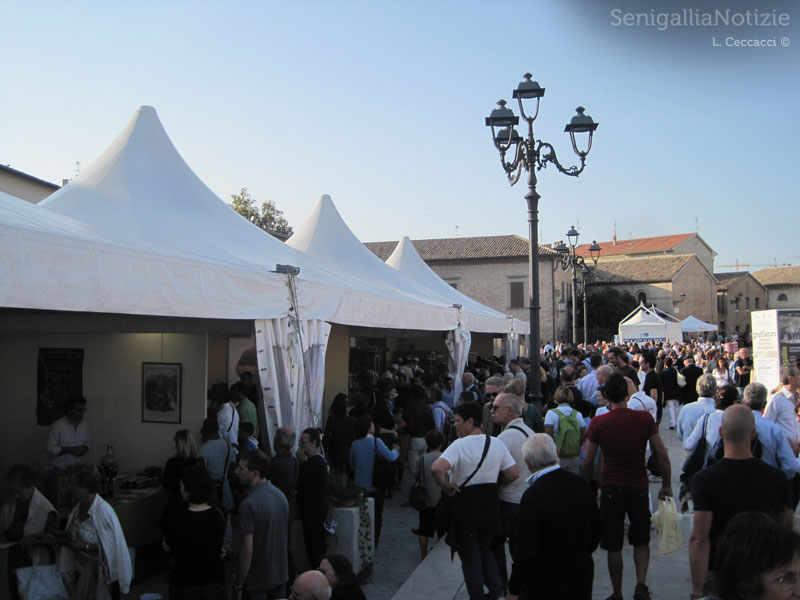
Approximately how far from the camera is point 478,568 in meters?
4.33

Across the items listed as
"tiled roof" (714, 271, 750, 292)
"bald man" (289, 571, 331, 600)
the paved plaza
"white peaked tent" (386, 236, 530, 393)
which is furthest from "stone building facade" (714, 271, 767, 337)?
"bald man" (289, 571, 331, 600)

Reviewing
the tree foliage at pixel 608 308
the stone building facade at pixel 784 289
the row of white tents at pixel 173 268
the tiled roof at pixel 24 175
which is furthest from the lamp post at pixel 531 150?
the stone building facade at pixel 784 289

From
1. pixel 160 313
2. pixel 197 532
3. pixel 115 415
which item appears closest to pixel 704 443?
pixel 197 532

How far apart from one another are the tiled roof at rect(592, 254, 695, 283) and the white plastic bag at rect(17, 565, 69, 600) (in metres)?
55.7

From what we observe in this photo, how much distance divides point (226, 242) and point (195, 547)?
3.94m

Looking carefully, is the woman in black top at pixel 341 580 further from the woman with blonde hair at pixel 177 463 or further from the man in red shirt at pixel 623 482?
the woman with blonde hair at pixel 177 463

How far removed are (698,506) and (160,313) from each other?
3.45 m

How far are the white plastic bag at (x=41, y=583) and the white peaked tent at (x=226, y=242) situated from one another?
207 cm

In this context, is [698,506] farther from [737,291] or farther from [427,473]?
[737,291]

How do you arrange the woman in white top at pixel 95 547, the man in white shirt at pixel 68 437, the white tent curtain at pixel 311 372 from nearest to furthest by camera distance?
the woman in white top at pixel 95 547
the man in white shirt at pixel 68 437
the white tent curtain at pixel 311 372


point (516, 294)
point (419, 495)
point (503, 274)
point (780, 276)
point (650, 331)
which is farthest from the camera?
point (780, 276)

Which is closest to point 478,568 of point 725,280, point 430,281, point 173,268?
point 173,268

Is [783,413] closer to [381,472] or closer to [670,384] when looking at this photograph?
[381,472]

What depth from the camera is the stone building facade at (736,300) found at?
61469 millimetres
